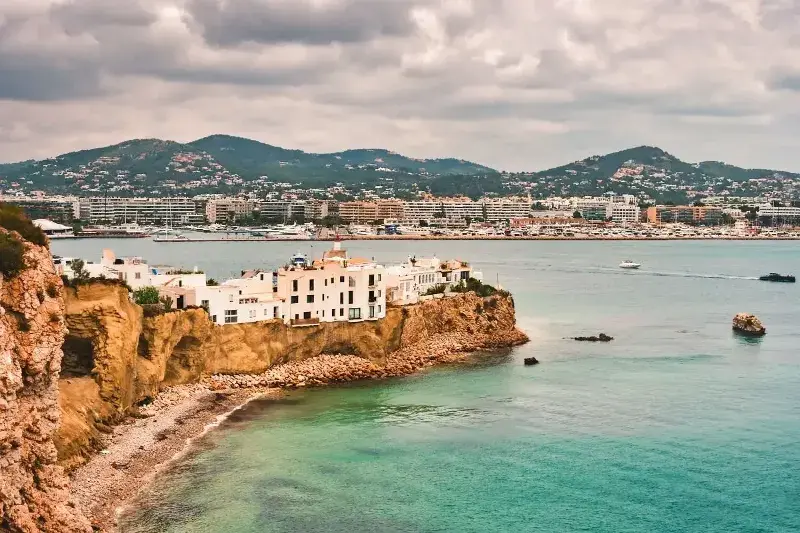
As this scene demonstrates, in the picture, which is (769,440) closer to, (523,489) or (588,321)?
(523,489)

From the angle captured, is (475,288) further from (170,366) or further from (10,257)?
(10,257)

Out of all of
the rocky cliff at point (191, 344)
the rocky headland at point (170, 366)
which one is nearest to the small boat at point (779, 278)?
the rocky cliff at point (191, 344)

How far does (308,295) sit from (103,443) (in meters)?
13.4

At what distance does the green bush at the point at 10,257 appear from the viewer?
56.8 feet

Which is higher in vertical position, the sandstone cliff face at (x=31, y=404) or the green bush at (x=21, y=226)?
the green bush at (x=21, y=226)

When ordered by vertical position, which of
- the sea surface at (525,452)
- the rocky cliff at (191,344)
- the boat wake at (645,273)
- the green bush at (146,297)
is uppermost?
the green bush at (146,297)

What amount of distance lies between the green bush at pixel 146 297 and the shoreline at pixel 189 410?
329 cm

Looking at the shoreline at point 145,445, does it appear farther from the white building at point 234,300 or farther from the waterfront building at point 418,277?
the waterfront building at point 418,277

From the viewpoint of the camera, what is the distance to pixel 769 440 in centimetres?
2788

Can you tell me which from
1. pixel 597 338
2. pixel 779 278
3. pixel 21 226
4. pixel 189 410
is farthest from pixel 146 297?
pixel 779 278

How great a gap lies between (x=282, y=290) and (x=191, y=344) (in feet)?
17.9

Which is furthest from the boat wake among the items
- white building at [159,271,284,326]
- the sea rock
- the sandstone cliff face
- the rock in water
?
the sandstone cliff face

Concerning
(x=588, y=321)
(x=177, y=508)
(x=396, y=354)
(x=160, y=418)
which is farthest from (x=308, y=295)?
(x=588, y=321)

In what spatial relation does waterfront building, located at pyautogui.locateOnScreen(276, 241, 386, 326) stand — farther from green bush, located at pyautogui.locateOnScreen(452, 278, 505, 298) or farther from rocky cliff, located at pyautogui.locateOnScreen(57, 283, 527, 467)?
green bush, located at pyautogui.locateOnScreen(452, 278, 505, 298)
